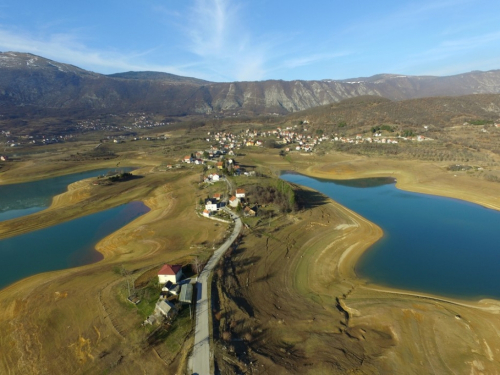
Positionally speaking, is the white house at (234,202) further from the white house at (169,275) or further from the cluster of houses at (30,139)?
the cluster of houses at (30,139)

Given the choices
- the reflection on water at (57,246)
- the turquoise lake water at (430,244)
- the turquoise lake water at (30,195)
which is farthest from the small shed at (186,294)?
the turquoise lake water at (30,195)

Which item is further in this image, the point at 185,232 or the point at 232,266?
the point at 185,232

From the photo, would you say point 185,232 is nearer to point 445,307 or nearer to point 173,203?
point 173,203

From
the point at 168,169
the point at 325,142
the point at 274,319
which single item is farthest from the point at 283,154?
the point at 274,319

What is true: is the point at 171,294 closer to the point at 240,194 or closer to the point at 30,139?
the point at 240,194

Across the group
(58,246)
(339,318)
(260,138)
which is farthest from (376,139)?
(58,246)

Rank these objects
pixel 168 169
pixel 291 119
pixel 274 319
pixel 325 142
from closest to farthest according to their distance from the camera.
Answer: pixel 274 319 < pixel 168 169 < pixel 325 142 < pixel 291 119
